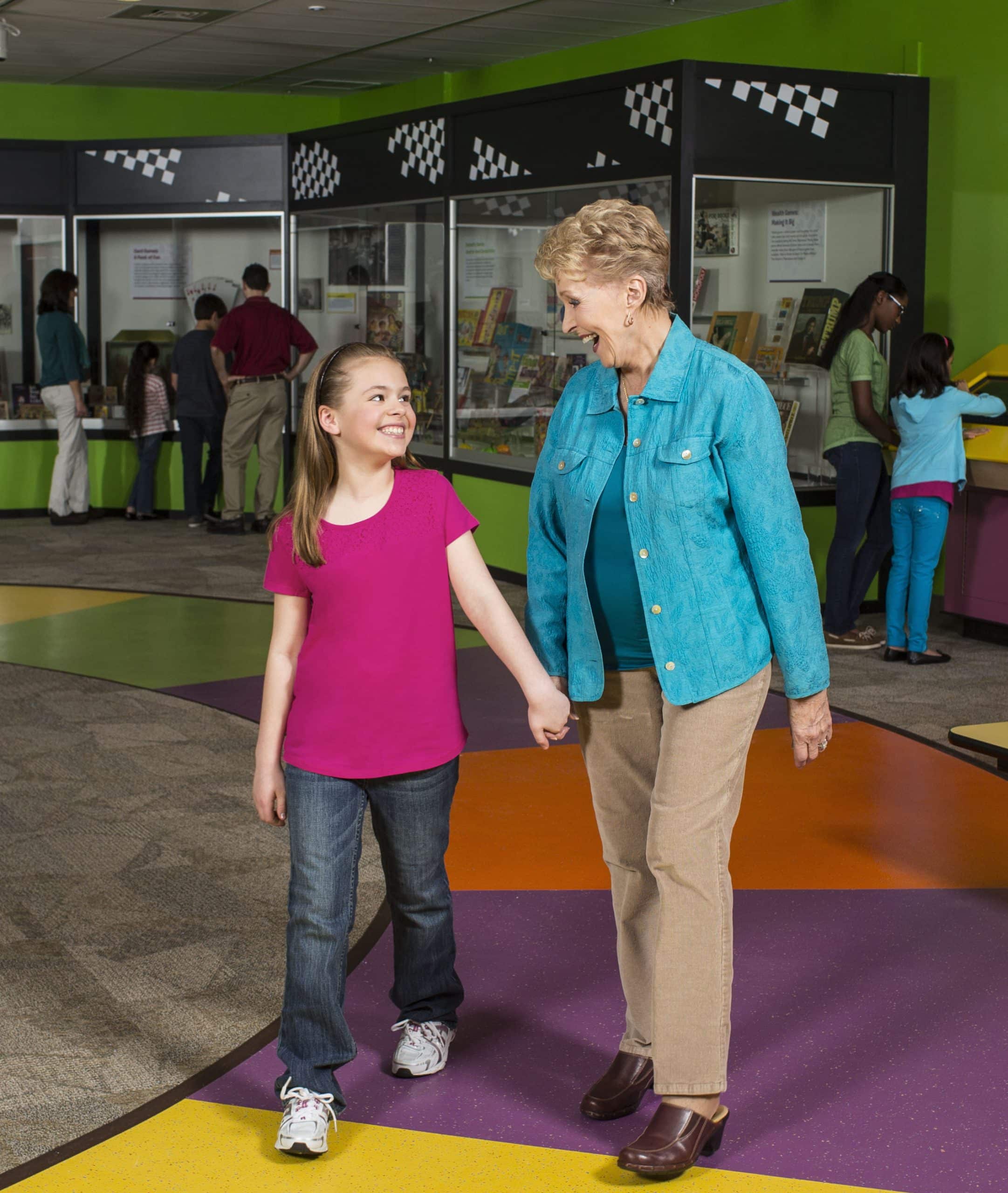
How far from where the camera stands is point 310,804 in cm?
259

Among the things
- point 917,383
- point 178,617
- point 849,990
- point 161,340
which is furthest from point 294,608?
point 161,340

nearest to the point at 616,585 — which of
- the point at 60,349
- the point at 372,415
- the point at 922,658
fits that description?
the point at 372,415

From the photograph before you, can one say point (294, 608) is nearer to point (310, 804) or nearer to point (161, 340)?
point (310, 804)

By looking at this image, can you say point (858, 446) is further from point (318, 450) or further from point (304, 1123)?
point (304, 1123)

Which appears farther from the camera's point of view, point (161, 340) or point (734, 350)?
point (161, 340)

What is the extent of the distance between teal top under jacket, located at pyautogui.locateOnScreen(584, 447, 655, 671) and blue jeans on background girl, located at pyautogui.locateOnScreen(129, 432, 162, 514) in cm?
911

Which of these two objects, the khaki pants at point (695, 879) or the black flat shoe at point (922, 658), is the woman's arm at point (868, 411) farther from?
the khaki pants at point (695, 879)

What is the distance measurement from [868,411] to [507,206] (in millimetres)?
2574

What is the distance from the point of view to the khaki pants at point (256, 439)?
10414mm

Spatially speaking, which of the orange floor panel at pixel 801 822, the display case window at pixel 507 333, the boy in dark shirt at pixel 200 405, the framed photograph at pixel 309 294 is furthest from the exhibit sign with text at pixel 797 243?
the boy in dark shirt at pixel 200 405

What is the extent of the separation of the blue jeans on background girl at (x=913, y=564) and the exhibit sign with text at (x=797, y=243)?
1.56 meters

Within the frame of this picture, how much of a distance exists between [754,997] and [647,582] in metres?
1.21

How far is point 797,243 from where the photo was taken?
7566 mm

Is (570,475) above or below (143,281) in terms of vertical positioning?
below
